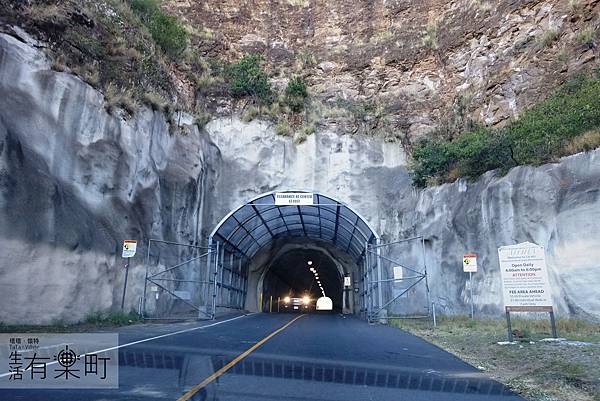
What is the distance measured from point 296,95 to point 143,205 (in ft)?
48.8

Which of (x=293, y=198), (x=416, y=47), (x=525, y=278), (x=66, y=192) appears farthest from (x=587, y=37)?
(x=66, y=192)

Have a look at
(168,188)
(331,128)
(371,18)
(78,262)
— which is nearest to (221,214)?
(168,188)

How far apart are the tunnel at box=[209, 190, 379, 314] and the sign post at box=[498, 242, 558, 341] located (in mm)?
12718

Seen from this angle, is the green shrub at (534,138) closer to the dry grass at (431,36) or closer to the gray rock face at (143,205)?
the gray rock face at (143,205)

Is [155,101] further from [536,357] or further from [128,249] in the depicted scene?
[536,357]

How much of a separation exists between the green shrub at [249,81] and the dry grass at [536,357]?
20.7 meters

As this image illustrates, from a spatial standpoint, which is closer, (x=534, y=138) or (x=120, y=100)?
(x=534, y=138)

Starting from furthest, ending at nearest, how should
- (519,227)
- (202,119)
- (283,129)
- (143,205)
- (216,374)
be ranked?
(283,129)
(202,119)
(143,205)
(519,227)
(216,374)

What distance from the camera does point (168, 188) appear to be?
23922 millimetres

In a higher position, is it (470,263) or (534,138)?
(534,138)

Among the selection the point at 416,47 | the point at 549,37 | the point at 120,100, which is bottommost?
the point at 120,100

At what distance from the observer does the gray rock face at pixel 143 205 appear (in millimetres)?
13961

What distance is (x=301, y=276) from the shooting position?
192 feet

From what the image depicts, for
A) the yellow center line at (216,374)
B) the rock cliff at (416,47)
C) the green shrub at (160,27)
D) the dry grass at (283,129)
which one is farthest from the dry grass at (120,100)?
the rock cliff at (416,47)
